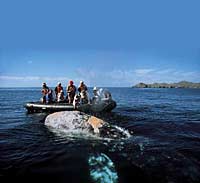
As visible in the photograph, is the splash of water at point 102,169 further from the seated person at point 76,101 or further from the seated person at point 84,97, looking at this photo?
the seated person at point 84,97

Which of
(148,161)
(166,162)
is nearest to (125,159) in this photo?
(148,161)

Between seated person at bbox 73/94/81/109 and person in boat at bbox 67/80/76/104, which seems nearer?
seated person at bbox 73/94/81/109

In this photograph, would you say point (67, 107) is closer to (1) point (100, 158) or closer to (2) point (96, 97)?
(2) point (96, 97)

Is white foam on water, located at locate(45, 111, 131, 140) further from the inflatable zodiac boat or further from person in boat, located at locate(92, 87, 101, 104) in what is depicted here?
person in boat, located at locate(92, 87, 101, 104)

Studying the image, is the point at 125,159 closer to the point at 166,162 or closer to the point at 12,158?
the point at 166,162

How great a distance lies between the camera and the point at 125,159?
31.5 ft

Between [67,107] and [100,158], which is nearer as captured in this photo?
[100,158]

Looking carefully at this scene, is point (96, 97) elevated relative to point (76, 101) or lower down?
elevated

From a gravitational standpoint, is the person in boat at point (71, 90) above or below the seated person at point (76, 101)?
above

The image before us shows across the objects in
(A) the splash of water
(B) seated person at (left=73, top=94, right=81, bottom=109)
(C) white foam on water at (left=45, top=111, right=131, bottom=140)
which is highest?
(B) seated person at (left=73, top=94, right=81, bottom=109)

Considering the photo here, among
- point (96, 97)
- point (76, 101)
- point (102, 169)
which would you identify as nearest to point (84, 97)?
point (96, 97)

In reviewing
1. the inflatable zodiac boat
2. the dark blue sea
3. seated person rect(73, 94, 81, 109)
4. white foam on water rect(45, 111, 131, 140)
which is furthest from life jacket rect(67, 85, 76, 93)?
the dark blue sea

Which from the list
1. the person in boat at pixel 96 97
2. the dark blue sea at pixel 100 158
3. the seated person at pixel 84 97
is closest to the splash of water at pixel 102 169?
the dark blue sea at pixel 100 158

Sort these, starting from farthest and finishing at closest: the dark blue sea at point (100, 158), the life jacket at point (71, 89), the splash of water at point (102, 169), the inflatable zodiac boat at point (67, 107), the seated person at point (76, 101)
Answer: the life jacket at point (71, 89), the inflatable zodiac boat at point (67, 107), the seated person at point (76, 101), the dark blue sea at point (100, 158), the splash of water at point (102, 169)
